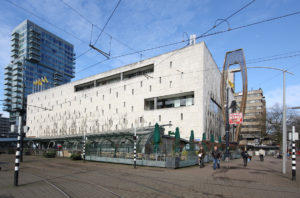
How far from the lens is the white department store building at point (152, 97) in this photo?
42.8m

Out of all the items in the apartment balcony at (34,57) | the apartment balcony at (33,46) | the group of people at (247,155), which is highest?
the apartment balcony at (33,46)

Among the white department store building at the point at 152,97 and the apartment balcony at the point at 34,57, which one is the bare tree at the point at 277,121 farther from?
the apartment balcony at the point at 34,57

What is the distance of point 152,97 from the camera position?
48156 millimetres

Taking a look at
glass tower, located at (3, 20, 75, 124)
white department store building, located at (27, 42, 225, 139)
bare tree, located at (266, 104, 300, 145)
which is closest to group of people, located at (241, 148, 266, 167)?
white department store building, located at (27, 42, 225, 139)

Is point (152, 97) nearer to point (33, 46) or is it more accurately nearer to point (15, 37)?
point (33, 46)

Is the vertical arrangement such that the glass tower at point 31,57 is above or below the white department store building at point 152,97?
above

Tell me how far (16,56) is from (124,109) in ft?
316

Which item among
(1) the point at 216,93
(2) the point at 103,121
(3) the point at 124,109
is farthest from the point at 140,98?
(1) the point at 216,93

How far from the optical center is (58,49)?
5187 inches

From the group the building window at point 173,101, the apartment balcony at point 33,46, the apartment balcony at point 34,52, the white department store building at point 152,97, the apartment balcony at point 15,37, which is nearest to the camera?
the white department store building at point 152,97

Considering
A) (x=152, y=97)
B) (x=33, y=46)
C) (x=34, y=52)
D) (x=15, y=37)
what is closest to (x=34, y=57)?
(x=34, y=52)

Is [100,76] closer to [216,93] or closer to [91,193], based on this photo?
[216,93]

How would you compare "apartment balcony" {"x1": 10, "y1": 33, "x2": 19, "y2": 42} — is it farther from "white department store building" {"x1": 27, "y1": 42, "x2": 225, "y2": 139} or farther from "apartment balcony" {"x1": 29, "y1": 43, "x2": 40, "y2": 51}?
"white department store building" {"x1": 27, "y1": 42, "x2": 225, "y2": 139}

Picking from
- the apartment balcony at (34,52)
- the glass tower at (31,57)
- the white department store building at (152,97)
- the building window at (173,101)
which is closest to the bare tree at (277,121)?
the white department store building at (152,97)
